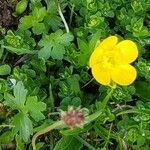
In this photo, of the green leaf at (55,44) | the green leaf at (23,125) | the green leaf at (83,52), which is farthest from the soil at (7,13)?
the green leaf at (23,125)

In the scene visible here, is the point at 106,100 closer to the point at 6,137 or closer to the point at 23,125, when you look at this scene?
the point at 23,125

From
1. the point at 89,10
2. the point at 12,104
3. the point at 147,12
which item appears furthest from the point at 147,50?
the point at 12,104

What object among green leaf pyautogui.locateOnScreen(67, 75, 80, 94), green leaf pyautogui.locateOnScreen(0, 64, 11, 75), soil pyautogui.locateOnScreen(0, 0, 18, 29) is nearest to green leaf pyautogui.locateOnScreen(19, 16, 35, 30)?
soil pyautogui.locateOnScreen(0, 0, 18, 29)

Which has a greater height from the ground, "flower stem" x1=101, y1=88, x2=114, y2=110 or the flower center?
the flower center

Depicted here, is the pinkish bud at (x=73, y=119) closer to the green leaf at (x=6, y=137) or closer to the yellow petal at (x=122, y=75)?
the yellow petal at (x=122, y=75)

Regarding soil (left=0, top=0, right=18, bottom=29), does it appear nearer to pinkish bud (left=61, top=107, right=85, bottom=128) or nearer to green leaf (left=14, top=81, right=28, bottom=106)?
green leaf (left=14, top=81, right=28, bottom=106)

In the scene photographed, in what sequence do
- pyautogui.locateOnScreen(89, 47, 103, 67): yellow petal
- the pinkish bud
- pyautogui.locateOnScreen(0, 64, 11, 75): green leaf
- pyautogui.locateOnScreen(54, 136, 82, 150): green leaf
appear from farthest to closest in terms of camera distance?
pyautogui.locateOnScreen(0, 64, 11, 75): green leaf, pyautogui.locateOnScreen(54, 136, 82, 150): green leaf, pyautogui.locateOnScreen(89, 47, 103, 67): yellow petal, the pinkish bud

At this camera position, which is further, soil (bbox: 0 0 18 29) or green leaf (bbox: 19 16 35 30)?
soil (bbox: 0 0 18 29)

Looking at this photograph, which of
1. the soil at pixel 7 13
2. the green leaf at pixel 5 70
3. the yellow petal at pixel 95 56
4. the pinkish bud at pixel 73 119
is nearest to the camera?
the pinkish bud at pixel 73 119
